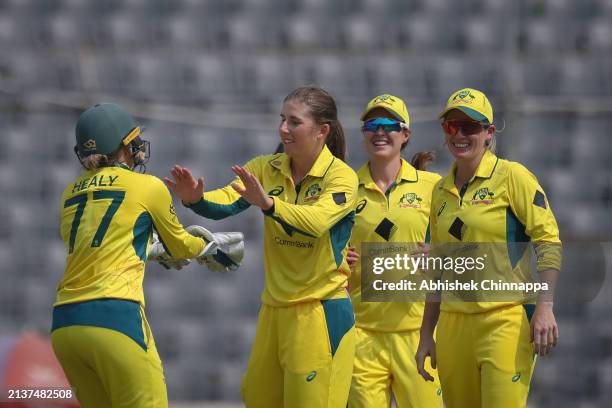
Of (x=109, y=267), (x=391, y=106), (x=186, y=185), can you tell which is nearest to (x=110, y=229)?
(x=109, y=267)

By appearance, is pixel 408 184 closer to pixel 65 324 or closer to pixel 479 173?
pixel 479 173

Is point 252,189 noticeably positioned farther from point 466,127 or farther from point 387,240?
point 387,240

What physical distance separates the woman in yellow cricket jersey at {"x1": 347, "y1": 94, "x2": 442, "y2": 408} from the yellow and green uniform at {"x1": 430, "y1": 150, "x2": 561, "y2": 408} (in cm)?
63

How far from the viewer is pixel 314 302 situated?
4.71m

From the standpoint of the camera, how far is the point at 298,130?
4777 mm

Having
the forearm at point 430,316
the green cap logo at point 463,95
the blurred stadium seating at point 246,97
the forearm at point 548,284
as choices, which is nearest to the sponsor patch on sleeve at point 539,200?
the forearm at point 548,284

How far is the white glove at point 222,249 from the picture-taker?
4.98 m

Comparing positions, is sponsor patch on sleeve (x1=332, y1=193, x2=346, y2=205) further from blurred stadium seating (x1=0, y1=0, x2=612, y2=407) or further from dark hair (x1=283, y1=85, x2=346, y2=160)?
blurred stadium seating (x1=0, y1=0, x2=612, y2=407)

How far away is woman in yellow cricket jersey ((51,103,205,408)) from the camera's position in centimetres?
423

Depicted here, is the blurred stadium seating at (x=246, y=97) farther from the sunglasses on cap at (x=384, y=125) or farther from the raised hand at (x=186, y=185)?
the raised hand at (x=186, y=185)

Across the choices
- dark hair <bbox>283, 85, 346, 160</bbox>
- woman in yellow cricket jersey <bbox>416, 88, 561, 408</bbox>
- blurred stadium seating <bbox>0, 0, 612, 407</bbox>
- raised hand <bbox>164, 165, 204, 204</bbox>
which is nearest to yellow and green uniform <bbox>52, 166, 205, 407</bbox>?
raised hand <bbox>164, 165, 204, 204</bbox>

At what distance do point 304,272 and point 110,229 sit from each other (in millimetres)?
826

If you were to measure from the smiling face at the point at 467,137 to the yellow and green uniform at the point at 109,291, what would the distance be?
1.26 meters

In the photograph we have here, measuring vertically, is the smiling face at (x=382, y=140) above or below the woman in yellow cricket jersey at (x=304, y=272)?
above
